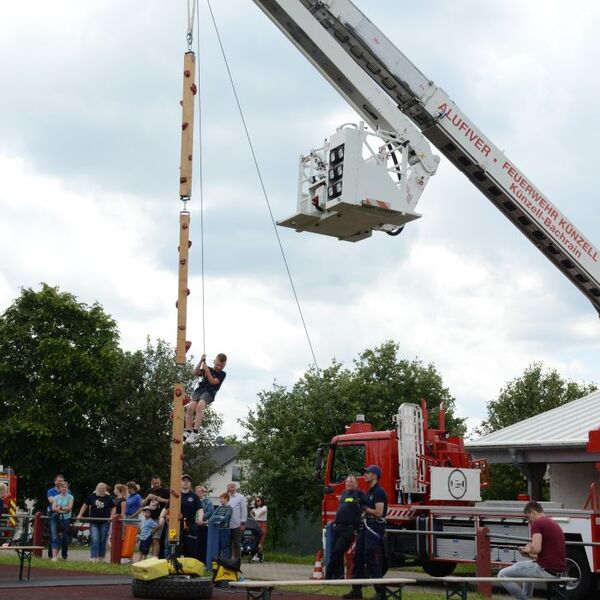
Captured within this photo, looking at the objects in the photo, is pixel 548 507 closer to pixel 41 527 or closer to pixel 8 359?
pixel 41 527

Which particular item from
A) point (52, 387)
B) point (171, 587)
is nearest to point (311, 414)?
point (52, 387)

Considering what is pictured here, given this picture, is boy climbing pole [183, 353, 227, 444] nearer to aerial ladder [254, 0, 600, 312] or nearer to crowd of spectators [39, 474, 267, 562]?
crowd of spectators [39, 474, 267, 562]

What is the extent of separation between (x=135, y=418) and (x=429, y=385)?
13773 millimetres

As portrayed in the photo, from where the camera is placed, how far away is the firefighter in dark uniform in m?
13.0

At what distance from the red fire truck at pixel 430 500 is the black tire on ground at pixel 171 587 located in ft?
16.8

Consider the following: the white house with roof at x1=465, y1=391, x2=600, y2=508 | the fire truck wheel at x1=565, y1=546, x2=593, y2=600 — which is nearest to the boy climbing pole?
the fire truck wheel at x1=565, y1=546, x2=593, y2=600

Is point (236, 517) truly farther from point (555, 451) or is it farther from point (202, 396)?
point (555, 451)

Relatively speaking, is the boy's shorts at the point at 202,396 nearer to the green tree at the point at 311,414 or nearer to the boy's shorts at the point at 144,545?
the boy's shorts at the point at 144,545

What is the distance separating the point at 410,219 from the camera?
1350 cm

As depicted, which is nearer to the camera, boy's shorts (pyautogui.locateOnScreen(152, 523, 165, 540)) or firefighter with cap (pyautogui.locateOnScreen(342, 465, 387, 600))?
firefighter with cap (pyautogui.locateOnScreen(342, 465, 387, 600))

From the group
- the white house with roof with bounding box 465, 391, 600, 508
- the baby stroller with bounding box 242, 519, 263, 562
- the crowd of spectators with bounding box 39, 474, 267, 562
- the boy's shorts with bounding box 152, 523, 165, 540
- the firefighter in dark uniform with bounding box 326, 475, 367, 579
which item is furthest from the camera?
the baby stroller with bounding box 242, 519, 263, 562

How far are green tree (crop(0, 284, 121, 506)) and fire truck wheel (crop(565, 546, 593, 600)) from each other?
30.9 meters

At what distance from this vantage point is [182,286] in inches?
446

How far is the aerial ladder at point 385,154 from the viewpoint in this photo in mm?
13148
